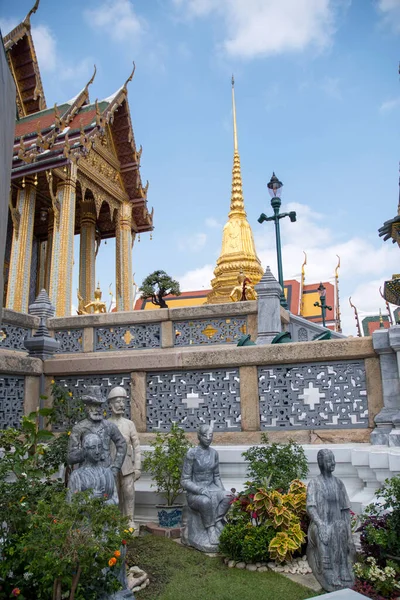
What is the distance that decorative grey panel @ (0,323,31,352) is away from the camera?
747cm

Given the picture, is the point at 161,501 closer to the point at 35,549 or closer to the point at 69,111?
the point at 35,549

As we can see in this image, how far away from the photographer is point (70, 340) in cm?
825

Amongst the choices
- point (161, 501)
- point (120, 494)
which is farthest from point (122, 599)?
point (161, 501)

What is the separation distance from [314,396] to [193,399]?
151 centimetres

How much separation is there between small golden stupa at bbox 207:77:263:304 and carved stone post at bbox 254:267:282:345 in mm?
6626

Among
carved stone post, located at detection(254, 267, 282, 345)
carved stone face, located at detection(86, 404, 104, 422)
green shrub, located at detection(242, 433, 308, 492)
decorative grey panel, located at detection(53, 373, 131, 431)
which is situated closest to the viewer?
carved stone face, located at detection(86, 404, 104, 422)

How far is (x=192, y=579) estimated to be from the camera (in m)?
4.48

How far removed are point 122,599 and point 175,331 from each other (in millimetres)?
4334

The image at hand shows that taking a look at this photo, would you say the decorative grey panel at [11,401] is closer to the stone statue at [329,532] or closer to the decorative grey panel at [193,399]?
the decorative grey panel at [193,399]

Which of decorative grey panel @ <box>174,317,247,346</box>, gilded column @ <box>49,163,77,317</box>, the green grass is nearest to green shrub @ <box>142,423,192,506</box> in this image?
the green grass

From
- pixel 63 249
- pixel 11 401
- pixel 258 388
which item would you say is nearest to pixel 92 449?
pixel 258 388

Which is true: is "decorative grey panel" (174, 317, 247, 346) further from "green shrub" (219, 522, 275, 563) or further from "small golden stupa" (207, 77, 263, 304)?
"small golden stupa" (207, 77, 263, 304)

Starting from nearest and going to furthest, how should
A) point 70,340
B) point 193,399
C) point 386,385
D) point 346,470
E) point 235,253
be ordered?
point 346,470
point 386,385
point 193,399
point 70,340
point 235,253

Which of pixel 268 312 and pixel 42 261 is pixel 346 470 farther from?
pixel 42 261
